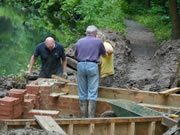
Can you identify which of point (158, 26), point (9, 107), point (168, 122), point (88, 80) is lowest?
point (168, 122)

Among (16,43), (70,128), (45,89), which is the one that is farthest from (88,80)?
(16,43)

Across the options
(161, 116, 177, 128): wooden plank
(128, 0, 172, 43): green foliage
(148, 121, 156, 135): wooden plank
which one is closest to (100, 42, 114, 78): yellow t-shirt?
(148, 121, 156, 135): wooden plank

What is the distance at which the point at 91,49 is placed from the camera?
8617 mm

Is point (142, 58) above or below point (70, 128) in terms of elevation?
above

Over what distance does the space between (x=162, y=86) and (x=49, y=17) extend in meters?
→ 30.0

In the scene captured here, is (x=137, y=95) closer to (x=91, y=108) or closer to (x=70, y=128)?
(x=91, y=108)

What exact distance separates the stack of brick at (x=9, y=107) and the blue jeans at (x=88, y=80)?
5.11 ft

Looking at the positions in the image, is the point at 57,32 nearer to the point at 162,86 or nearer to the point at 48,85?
the point at 162,86

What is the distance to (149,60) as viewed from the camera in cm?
1792

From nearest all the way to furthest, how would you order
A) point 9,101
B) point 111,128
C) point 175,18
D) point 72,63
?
point 111,128, point 9,101, point 72,63, point 175,18

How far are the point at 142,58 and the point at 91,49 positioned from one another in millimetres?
10084

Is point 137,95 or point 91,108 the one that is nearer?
point 91,108

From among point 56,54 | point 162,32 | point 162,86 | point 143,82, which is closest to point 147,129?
point 56,54

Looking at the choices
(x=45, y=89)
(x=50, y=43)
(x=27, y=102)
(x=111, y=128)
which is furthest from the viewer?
(x=50, y=43)
